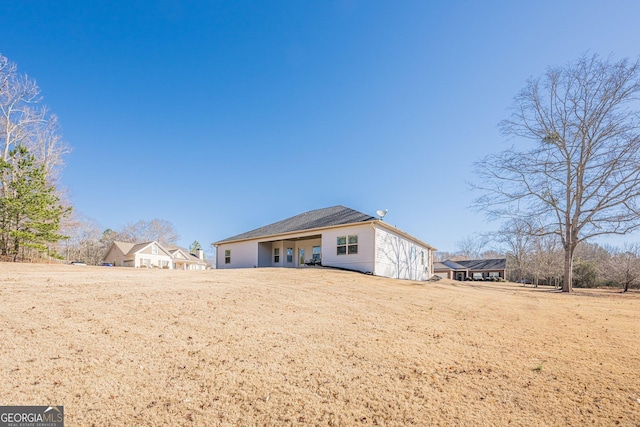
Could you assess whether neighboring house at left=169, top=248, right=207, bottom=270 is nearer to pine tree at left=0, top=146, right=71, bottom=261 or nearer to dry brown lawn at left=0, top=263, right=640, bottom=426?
pine tree at left=0, top=146, right=71, bottom=261

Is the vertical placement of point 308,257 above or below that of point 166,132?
below

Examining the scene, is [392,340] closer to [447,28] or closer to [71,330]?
[71,330]

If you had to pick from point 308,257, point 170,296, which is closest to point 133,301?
point 170,296

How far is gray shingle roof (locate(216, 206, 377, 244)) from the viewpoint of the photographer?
17.8m

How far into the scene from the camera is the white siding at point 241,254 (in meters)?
22.8

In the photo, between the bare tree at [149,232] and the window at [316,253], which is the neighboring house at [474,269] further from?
the bare tree at [149,232]

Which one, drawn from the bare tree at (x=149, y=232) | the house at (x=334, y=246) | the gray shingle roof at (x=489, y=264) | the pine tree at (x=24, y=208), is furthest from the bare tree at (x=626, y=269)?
the bare tree at (x=149, y=232)

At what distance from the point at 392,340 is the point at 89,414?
13.0ft

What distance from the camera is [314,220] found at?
66.8 ft

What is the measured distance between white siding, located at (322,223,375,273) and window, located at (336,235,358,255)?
0.59 ft

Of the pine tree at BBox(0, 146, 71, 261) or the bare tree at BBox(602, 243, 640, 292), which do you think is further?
the bare tree at BBox(602, 243, 640, 292)

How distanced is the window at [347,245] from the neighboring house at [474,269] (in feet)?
133

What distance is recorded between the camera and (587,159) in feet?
59.1

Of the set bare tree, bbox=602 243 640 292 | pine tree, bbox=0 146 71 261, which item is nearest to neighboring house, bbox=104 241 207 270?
pine tree, bbox=0 146 71 261
